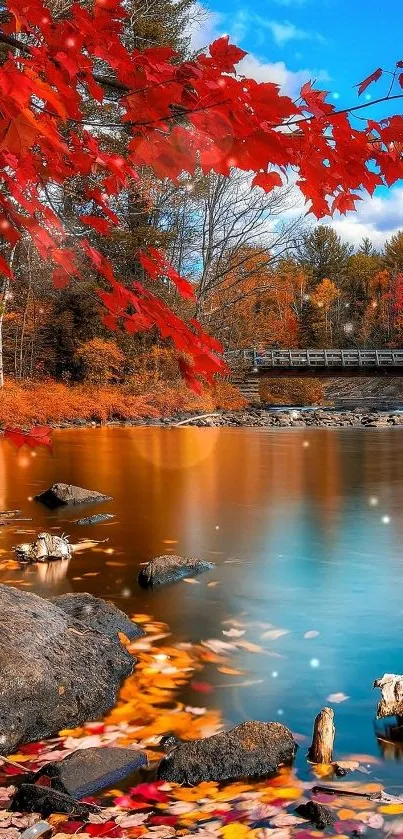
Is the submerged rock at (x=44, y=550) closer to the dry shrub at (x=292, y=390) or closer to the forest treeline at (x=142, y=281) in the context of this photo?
the forest treeline at (x=142, y=281)

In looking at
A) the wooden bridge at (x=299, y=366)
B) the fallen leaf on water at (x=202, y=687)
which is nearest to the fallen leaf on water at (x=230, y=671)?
the fallen leaf on water at (x=202, y=687)

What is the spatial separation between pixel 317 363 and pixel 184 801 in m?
47.2

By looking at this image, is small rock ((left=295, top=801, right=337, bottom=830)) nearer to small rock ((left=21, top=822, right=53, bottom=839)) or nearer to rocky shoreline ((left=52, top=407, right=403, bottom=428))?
small rock ((left=21, top=822, right=53, bottom=839))

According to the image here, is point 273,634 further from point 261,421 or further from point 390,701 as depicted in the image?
point 261,421

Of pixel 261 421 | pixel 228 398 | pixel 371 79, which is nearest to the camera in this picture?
pixel 371 79

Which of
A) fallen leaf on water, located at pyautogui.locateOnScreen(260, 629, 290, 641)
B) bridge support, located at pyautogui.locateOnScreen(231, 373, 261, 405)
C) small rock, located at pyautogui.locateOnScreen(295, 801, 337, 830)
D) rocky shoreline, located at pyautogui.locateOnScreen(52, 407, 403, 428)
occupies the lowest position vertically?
small rock, located at pyautogui.locateOnScreen(295, 801, 337, 830)

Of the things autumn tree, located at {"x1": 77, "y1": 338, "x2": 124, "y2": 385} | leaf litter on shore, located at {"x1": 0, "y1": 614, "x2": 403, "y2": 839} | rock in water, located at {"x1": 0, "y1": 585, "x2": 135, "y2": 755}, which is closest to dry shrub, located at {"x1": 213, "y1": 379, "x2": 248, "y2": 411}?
autumn tree, located at {"x1": 77, "y1": 338, "x2": 124, "y2": 385}

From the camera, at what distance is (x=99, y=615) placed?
598 cm

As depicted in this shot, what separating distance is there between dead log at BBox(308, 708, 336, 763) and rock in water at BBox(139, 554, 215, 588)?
361 centimetres

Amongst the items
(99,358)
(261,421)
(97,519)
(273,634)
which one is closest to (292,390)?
(261,421)

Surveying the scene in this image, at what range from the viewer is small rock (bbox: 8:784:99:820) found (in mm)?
3629

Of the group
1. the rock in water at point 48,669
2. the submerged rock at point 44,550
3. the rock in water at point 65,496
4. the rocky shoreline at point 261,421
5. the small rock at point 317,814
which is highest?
the rocky shoreline at point 261,421

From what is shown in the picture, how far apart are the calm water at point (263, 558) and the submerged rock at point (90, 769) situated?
96 centimetres

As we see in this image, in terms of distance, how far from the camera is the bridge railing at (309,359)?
44.4 m
